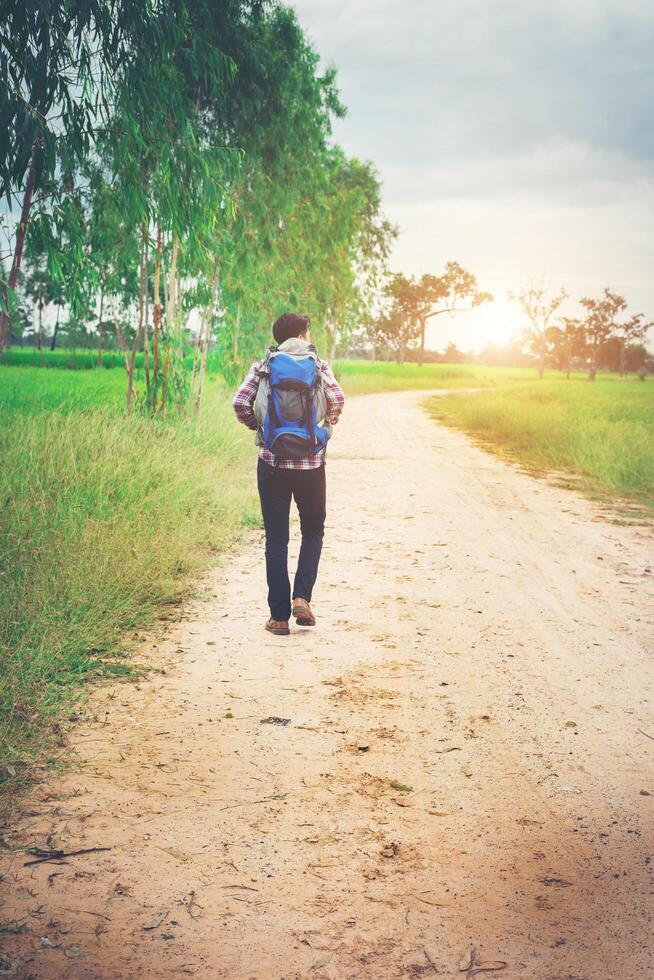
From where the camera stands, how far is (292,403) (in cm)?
509

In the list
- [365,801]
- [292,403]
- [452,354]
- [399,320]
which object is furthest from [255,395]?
[452,354]

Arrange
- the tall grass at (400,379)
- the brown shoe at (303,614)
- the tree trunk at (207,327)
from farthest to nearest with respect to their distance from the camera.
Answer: the tall grass at (400,379), the tree trunk at (207,327), the brown shoe at (303,614)

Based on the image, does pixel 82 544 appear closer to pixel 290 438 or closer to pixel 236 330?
pixel 290 438

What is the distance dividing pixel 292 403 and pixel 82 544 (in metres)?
1.98

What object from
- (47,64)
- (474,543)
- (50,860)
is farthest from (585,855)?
(47,64)

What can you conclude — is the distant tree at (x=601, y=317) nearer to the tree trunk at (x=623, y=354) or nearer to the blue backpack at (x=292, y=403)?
the tree trunk at (x=623, y=354)

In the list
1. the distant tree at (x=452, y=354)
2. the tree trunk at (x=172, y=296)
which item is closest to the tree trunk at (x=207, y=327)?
the tree trunk at (x=172, y=296)

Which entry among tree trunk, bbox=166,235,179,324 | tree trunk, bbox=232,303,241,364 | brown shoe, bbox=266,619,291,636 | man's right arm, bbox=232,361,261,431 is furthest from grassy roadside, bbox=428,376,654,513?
tree trunk, bbox=166,235,179,324

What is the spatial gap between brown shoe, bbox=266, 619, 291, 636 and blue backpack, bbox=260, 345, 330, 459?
119 cm

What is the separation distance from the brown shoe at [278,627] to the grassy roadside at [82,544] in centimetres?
88

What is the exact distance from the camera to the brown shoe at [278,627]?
5348 mm

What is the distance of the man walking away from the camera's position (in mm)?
5082

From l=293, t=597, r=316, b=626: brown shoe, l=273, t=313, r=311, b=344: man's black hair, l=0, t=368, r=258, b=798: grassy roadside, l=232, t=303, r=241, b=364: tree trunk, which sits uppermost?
l=232, t=303, r=241, b=364: tree trunk

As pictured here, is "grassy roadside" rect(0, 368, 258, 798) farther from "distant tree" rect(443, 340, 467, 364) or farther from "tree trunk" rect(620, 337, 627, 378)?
"distant tree" rect(443, 340, 467, 364)
